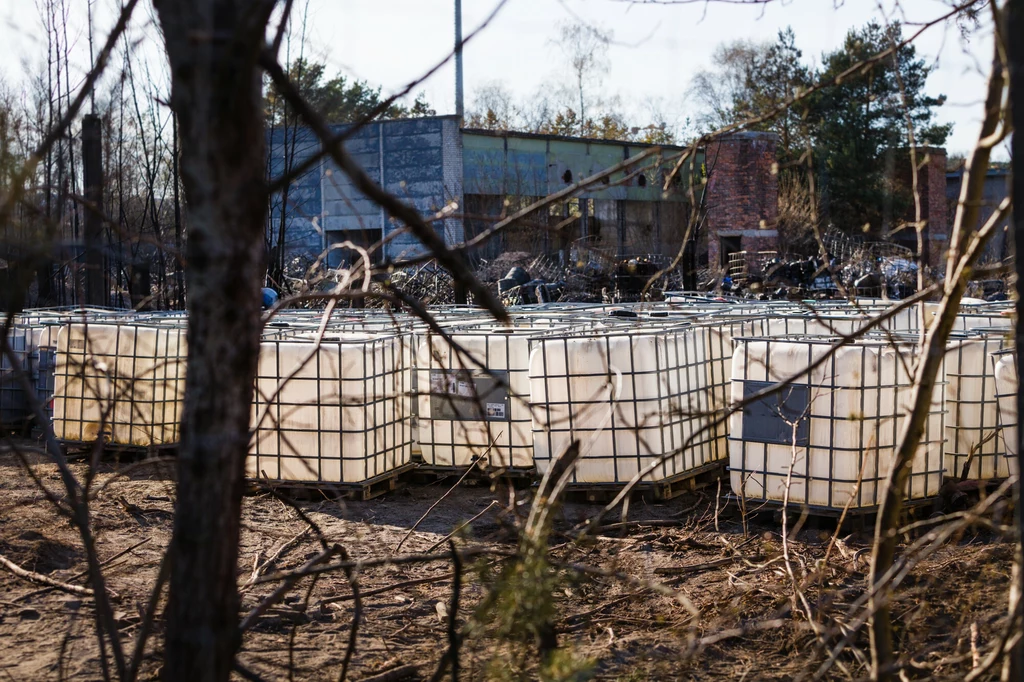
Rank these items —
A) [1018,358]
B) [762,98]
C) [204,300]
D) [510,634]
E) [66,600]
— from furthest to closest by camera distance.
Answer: [66,600]
[762,98]
[510,634]
[1018,358]
[204,300]

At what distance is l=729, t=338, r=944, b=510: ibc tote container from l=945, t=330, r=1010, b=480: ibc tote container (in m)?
0.48

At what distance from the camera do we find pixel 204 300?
81.6 inches

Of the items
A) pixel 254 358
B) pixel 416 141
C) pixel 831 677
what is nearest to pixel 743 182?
pixel 416 141

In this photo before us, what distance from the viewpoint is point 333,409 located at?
771 cm

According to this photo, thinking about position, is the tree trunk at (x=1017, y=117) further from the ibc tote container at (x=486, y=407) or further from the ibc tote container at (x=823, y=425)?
the ibc tote container at (x=486, y=407)

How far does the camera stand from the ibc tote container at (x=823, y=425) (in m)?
6.52

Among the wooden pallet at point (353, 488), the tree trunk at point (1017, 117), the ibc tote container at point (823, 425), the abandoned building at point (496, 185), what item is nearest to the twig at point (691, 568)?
the ibc tote container at point (823, 425)

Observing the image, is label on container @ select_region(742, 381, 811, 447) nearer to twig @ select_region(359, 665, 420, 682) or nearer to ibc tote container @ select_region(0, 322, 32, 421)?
twig @ select_region(359, 665, 420, 682)

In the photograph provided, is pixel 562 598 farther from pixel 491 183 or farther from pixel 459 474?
pixel 491 183

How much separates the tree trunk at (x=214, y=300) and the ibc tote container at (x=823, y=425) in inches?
187

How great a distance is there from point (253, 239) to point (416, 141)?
1179 inches

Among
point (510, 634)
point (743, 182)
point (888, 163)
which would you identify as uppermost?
point (743, 182)

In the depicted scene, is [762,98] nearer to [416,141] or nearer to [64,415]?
[64,415]

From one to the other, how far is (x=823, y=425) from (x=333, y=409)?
362 centimetres
